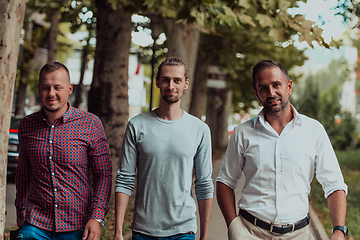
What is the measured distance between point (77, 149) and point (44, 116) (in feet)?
1.22

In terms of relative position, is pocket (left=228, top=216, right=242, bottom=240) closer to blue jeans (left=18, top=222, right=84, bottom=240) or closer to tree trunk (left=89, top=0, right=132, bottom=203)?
blue jeans (left=18, top=222, right=84, bottom=240)

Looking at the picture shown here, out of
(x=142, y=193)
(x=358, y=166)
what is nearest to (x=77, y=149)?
(x=142, y=193)

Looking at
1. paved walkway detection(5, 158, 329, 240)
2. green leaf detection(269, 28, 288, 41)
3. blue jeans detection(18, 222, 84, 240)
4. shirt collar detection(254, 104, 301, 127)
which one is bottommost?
paved walkway detection(5, 158, 329, 240)

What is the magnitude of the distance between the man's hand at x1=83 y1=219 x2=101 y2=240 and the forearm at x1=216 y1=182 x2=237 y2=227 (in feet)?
3.09

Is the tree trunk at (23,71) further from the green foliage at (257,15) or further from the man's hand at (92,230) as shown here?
the man's hand at (92,230)

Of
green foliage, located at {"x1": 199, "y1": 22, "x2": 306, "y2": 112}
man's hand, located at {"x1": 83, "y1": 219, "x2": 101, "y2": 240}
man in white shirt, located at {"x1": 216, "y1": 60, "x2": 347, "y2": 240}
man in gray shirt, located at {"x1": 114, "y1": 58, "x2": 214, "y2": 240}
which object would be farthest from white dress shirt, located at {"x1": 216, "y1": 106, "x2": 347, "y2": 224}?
green foliage, located at {"x1": 199, "y1": 22, "x2": 306, "y2": 112}

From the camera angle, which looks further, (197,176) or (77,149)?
(197,176)

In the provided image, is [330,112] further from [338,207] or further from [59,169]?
[59,169]

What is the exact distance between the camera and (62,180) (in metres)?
3.01

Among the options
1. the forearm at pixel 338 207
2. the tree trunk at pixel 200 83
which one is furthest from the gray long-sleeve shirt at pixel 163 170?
the tree trunk at pixel 200 83

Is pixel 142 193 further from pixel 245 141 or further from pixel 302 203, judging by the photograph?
pixel 302 203

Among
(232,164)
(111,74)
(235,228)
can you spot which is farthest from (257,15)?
(235,228)

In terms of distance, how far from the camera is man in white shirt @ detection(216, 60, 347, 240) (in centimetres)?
305

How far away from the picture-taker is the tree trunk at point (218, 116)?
2306 centimetres
